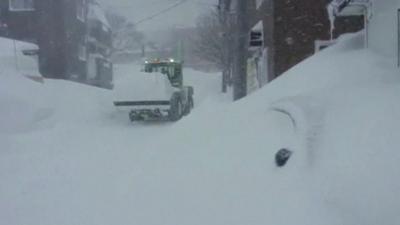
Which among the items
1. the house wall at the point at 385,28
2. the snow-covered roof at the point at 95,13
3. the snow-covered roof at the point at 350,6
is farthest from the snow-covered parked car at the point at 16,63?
the snow-covered roof at the point at 95,13

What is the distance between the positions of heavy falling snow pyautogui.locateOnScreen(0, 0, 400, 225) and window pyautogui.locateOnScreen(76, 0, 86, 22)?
86.1 ft

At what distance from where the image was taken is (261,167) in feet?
22.2

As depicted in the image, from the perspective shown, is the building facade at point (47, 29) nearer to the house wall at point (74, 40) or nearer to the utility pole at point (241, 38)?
the house wall at point (74, 40)

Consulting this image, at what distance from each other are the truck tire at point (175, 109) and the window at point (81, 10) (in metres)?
17.4

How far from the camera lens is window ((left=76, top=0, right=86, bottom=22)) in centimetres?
3725

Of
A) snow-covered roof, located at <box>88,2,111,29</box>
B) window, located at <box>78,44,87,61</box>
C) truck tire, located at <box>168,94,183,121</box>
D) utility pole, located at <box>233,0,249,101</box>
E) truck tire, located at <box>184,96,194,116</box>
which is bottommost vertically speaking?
truck tire, located at <box>184,96,194,116</box>

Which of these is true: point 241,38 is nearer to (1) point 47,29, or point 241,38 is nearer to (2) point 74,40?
(1) point 47,29

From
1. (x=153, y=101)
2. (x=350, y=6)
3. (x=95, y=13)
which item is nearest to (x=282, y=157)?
(x=350, y=6)

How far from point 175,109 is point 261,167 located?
1444 cm

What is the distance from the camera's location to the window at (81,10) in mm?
37250

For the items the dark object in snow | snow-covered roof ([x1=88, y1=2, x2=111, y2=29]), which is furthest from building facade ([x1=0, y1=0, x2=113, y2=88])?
the dark object in snow

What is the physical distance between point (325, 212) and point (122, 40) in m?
78.8

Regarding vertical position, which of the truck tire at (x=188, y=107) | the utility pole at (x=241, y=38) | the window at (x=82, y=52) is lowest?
the truck tire at (x=188, y=107)

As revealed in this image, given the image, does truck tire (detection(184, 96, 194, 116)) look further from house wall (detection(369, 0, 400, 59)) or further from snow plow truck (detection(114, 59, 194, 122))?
house wall (detection(369, 0, 400, 59))
